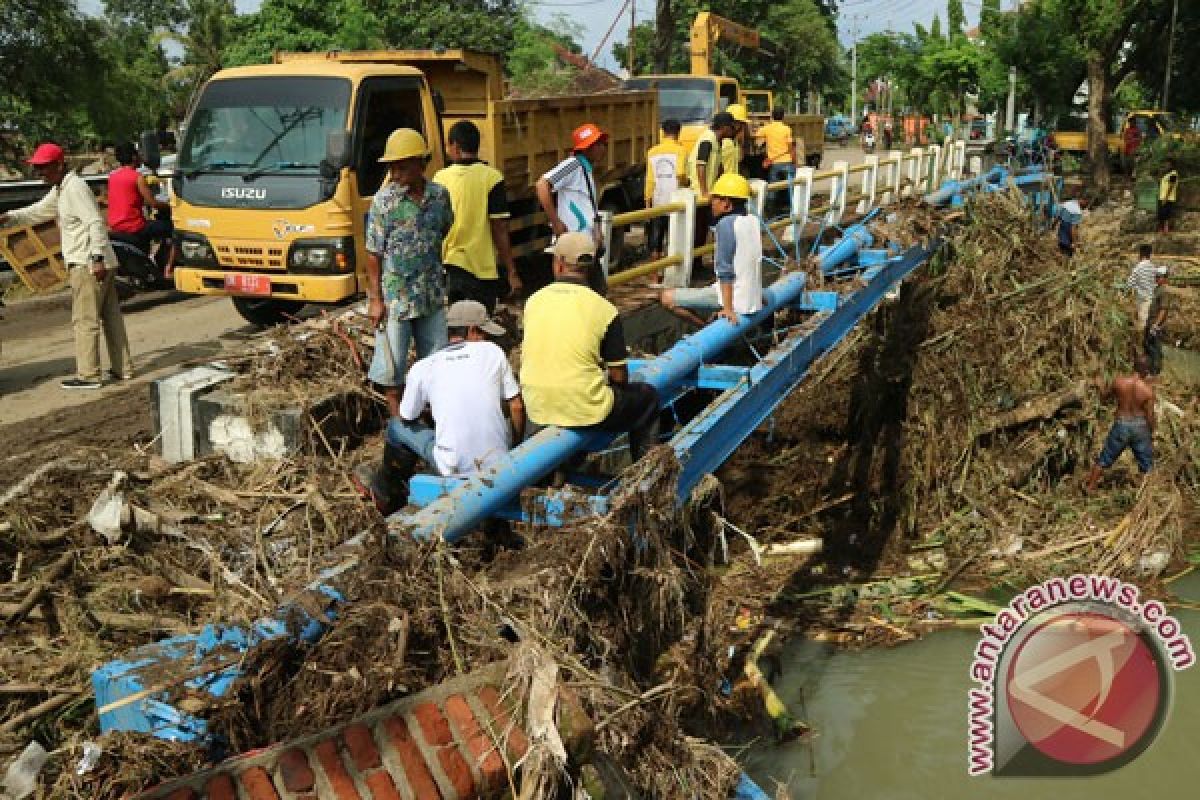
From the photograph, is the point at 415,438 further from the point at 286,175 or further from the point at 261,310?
the point at 261,310

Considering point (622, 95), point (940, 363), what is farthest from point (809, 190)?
point (622, 95)

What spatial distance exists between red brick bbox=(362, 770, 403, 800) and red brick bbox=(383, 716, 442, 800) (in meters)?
0.03

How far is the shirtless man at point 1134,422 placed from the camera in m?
9.19

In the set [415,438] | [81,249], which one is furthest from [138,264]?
[415,438]

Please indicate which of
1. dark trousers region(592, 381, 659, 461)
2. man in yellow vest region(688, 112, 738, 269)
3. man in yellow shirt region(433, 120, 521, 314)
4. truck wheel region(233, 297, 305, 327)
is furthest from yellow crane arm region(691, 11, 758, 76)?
dark trousers region(592, 381, 659, 461)

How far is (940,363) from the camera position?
1002 centimetres

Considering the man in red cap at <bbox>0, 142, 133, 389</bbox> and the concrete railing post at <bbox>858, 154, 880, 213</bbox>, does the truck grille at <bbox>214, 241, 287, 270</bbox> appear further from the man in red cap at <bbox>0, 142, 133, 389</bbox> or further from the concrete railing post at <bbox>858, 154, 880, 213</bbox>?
the concrete railing post at <bbox>858, 154, 880, 213</bbox>

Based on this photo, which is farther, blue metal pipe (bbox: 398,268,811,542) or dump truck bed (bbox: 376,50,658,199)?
dump truck bed (bbox: 376,50,658,199)

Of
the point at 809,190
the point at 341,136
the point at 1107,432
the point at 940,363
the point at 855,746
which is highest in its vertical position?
the point at 341,136

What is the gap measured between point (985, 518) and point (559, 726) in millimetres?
7314

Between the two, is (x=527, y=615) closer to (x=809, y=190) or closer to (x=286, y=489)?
(x=286, y=489)

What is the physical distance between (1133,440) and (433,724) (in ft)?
26.6

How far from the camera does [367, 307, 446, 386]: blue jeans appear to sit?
5.54m

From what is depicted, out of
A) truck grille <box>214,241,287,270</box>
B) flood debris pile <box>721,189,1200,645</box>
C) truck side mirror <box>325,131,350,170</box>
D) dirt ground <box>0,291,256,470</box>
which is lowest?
flood debris pile <box>721,189,1200,645</box>
